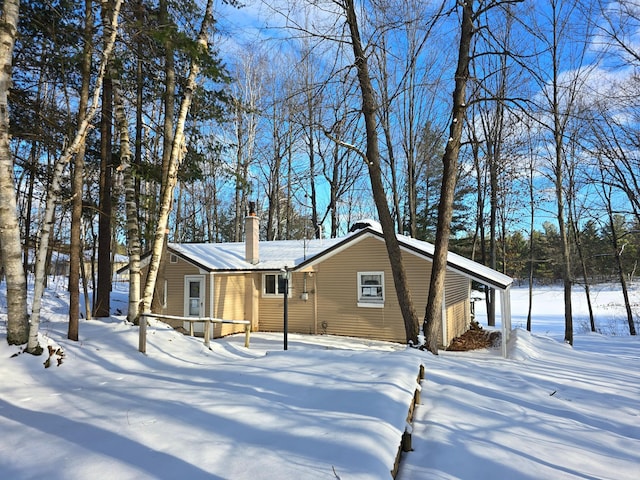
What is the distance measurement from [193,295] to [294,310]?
11.3 ft

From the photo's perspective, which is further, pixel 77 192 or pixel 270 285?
pixel 270 285

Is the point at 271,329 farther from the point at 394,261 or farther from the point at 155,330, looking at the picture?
the point at 394,261

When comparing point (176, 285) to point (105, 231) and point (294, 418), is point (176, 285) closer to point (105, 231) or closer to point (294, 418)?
point (105, 231)

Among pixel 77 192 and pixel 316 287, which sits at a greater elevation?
pixel 77 192

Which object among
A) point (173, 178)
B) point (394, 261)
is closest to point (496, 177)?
point (394, 261)

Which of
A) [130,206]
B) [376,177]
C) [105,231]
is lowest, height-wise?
[105,231]

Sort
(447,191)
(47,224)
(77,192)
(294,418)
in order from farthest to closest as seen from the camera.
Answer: (447,191), (77,192), (47,224), (294,418)

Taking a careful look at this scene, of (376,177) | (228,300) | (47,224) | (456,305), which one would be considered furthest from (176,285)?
(456,305)

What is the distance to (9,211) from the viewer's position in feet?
16.4

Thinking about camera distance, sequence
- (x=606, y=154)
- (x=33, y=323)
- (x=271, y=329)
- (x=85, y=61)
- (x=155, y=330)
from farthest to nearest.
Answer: (x=606, y=154) → (x=271, y=329) → (x=155, y=330) → (x=85, y=61) → (x=33, y=323)

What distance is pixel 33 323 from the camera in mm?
5082

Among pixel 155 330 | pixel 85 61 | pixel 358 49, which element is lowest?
pixel 155 330

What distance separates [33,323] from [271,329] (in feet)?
27.2

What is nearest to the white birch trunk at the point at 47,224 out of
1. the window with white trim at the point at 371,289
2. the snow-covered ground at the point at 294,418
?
the snow-covered ground at the point at 294,418
